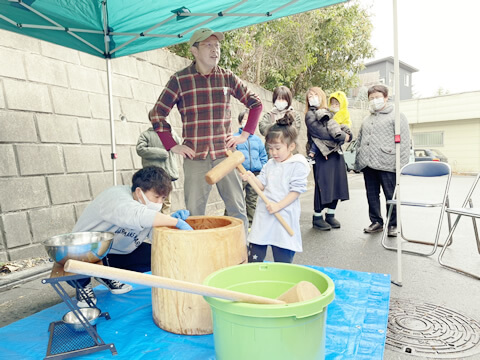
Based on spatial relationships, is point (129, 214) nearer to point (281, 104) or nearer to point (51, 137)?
point (51, 137)

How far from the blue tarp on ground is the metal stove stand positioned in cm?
4

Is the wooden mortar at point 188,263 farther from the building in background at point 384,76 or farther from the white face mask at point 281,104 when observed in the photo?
the building in background at point 384,76

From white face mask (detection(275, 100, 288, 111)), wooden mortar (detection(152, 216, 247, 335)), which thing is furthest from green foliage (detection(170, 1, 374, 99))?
wooden mortar (detection(152, 216, 247, 335))

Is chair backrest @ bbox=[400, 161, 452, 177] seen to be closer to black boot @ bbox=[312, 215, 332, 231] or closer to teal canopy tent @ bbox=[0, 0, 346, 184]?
black boot @ bbox=[312, 215, 332, 231]

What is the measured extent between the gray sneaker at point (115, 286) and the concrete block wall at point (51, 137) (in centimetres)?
137

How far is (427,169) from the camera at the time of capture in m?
3.89

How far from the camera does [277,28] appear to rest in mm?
8867

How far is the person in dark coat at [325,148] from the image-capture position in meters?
4.44

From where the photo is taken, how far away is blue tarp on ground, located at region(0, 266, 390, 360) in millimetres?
1772

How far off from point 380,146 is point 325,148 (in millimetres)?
702

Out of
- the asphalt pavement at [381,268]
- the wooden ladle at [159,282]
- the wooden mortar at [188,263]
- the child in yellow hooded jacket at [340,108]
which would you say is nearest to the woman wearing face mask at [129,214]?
the wooden mortar at [188,263]

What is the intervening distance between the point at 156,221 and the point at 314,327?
105cm

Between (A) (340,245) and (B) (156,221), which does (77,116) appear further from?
(A) (340,245)

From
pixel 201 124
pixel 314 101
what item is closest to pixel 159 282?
pixel 201 124
